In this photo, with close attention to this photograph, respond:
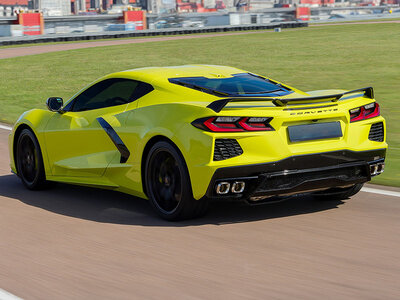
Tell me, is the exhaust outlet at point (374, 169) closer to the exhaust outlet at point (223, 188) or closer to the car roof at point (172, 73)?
the exhaust outlet at point (223, 188)

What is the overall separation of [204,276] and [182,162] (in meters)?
1.30

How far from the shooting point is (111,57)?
30562mm

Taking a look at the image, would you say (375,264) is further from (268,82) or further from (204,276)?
(268,82)

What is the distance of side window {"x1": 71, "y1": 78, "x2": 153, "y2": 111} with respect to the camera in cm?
696

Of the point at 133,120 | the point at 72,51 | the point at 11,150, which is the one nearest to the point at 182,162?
the point at 133,120

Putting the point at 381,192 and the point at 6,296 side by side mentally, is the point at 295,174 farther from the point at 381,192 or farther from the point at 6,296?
the point at 6,296

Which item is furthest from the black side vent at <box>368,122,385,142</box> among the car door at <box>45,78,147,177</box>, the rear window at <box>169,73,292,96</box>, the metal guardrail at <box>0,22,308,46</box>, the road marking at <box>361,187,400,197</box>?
the metal guardrail at <box>0,22,308,46</box>

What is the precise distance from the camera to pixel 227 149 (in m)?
5.89

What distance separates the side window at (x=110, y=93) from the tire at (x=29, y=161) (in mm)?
700

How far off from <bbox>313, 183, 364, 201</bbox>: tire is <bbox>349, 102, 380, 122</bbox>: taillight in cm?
69

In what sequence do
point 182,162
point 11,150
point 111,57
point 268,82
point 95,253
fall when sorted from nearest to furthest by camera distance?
point 95,253 → point 182,162 → point 268,82 → point 11,150 → point 111,57

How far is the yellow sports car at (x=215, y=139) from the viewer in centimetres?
592

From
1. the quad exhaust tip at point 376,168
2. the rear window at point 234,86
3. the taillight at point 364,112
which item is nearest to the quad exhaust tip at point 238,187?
the rear window at point 234,86

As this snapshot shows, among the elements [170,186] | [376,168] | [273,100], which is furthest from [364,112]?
[170,186]
